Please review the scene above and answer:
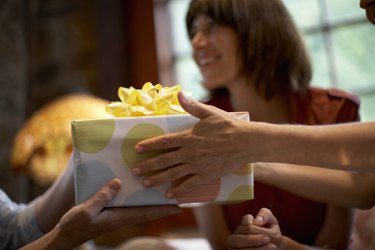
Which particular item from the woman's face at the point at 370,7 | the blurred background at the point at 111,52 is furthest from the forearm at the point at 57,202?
the blurred background at the point at 111,52

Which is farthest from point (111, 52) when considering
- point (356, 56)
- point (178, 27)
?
point (356, 56)

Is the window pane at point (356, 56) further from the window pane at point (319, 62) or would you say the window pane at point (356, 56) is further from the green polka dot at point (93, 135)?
the green polka dot at point (93, 135)

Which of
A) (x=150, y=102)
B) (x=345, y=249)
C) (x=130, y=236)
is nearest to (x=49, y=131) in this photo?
(x=130, y=236)

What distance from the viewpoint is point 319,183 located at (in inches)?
37.5

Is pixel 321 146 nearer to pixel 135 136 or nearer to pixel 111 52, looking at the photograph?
pixel 135 136

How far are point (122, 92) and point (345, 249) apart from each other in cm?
57

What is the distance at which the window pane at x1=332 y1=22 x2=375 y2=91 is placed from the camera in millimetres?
1752

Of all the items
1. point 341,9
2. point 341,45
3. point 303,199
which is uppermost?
point 341,9

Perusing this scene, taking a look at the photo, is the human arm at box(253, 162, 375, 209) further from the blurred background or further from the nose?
the blurred background

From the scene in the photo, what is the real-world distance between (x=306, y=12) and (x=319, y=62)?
216 millimetres

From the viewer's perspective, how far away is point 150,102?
2.24 feet

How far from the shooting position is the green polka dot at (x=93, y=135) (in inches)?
25.5

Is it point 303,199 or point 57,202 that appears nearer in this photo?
point 57,202

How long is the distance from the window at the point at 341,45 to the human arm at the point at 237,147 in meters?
1.08
